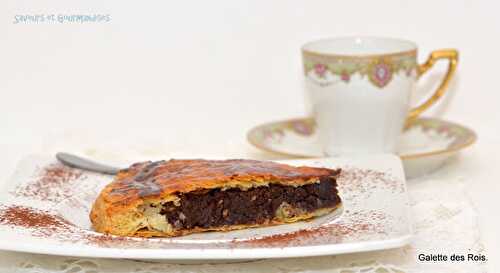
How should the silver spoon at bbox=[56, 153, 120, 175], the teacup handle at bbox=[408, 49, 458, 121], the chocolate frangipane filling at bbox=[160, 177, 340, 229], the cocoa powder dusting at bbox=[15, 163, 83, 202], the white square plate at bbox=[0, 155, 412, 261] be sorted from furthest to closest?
the teacup handle at bbox=[408, 49, 458, 121], the silver spoon at bbox=[56, 153, 120, 175], the cocoa powder dusting at bbox=[15, 163, 83, 202], the chocolate frangipane filling at bbox=[160, 177, 340, 229], the white square plate at bbox=[0, 155, 412, 261]

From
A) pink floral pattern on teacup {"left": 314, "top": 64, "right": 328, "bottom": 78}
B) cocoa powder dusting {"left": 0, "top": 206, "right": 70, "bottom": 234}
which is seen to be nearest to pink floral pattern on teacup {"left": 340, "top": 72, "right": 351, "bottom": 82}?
pink floral pattern on teacup {"left": 314, "top": 64, "right": 328, "bottom": 78}

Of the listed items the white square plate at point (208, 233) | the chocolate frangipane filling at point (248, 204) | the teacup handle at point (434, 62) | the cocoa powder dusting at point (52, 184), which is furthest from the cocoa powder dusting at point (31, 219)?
the teacup handle at point (434, 62)

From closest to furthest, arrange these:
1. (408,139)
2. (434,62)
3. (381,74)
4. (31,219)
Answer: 1. (31,219)
2. (381,74)
3. (434,62)
4. (408,139)

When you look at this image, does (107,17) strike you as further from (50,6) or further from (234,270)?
(234,270)

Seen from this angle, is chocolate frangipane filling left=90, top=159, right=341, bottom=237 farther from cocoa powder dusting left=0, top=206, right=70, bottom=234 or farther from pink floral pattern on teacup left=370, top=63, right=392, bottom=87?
pink floral pattern on teacup left=370, top=63, right=392, bottom=87

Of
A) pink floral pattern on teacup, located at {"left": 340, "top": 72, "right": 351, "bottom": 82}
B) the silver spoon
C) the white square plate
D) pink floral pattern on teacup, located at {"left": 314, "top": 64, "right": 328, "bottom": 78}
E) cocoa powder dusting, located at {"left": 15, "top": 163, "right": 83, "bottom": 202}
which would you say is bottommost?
the white square plate

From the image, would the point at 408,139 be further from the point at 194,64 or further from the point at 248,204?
the point at 248,204

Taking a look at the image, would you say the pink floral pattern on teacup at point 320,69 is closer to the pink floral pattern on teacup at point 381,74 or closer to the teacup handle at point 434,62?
the pink floral pattern on teacup at point 381,74

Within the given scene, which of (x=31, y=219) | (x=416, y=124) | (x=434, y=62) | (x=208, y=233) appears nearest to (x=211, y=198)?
(x=208, y=233)
